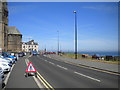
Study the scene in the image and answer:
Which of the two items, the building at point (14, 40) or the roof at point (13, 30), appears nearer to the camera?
the building at point (14, 40)

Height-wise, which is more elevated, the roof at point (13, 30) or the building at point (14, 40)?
A: the roof at point (13, 30)


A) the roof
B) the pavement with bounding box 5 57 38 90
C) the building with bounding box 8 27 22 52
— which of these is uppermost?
the roof

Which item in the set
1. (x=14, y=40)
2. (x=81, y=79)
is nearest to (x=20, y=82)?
(x=81, y=79)

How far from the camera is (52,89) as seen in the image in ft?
29.3

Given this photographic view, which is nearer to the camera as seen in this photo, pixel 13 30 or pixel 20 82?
pixel 20 82

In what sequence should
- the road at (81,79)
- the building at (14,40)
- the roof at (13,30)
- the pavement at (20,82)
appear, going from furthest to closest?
the roof at (13,30), the building at (14,40), the road at (81,79), the pavement at (20,82)

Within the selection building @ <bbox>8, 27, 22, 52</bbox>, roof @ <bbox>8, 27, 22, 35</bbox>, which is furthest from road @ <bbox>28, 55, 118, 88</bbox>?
roof @ <bbox>8, 27, 22, 35</bbox>

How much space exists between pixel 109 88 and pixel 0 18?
3039 inches

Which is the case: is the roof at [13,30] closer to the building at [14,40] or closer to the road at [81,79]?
the building at [14,40]

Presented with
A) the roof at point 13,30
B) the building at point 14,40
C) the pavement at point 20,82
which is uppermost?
the roof at point 13,30

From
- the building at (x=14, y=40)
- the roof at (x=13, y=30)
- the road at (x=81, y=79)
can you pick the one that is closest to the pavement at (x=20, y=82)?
the road at (x=81, y=79)

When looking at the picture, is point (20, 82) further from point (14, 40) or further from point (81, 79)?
point (14, 40)

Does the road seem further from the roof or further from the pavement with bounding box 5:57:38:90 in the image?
the roof

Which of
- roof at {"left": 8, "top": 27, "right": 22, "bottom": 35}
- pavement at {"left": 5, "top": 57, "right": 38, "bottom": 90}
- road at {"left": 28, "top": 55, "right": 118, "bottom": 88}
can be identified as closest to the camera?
pavement at {"left": 5, "top": 57, "right": 38, "bottom": 90}
